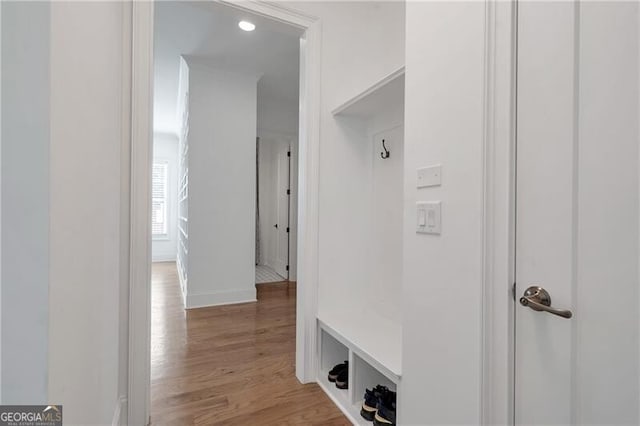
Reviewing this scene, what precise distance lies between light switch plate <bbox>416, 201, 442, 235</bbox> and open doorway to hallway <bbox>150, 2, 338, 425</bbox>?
1.21 m

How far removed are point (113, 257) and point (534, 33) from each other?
181cm

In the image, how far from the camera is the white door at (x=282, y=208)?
5.38 meters

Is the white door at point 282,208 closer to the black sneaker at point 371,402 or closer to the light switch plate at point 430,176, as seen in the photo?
the black sneaker at point 371,402

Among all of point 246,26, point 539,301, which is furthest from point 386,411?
point 246,26

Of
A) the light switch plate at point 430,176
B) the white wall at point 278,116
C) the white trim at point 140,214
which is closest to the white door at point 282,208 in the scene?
the white wall at point 278,116

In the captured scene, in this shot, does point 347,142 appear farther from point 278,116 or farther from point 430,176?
point 278,116

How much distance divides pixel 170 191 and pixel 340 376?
6.48 m

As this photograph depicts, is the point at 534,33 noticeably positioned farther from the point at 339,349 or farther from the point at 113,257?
the point at 339,349

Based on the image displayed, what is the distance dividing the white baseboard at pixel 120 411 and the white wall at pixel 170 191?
5.84 meters

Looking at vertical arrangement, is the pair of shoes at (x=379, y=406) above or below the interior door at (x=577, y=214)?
below

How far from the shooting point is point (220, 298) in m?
3.63

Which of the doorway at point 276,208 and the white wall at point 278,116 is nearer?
the white wall at point 278,116

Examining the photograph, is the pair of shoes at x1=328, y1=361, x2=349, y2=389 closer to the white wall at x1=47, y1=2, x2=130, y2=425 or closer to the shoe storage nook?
the shoe storage nook

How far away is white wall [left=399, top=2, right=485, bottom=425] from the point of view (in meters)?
0.98
